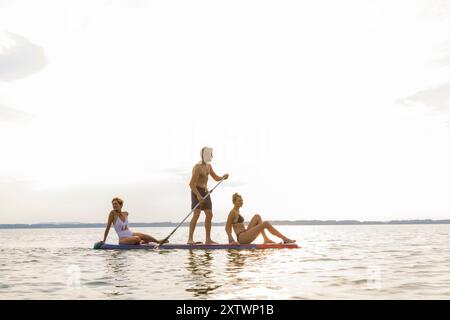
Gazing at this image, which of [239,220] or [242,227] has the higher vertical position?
[239,220]

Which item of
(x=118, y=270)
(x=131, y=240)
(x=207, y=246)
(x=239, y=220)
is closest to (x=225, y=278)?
(x=118, y=270)

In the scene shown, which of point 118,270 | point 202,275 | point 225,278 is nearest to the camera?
point 225,278

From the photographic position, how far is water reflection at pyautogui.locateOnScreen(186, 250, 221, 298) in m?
7.89

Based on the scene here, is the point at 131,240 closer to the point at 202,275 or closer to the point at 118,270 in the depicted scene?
the point at 118,270

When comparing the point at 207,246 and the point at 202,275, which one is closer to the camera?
the point at 202,275

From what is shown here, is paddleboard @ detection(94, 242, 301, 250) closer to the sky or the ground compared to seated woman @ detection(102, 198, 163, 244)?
closer to the ground

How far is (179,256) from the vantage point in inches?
554

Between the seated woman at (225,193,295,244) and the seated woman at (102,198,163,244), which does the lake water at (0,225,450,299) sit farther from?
the seated woman at (102,198,163,244)

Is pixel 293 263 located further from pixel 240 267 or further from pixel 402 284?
pixel 402 284

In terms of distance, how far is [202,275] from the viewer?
9.74 metres

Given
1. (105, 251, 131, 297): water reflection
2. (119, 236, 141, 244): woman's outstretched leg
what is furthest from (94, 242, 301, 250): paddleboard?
(105, 251, 131, 297): water reflection
